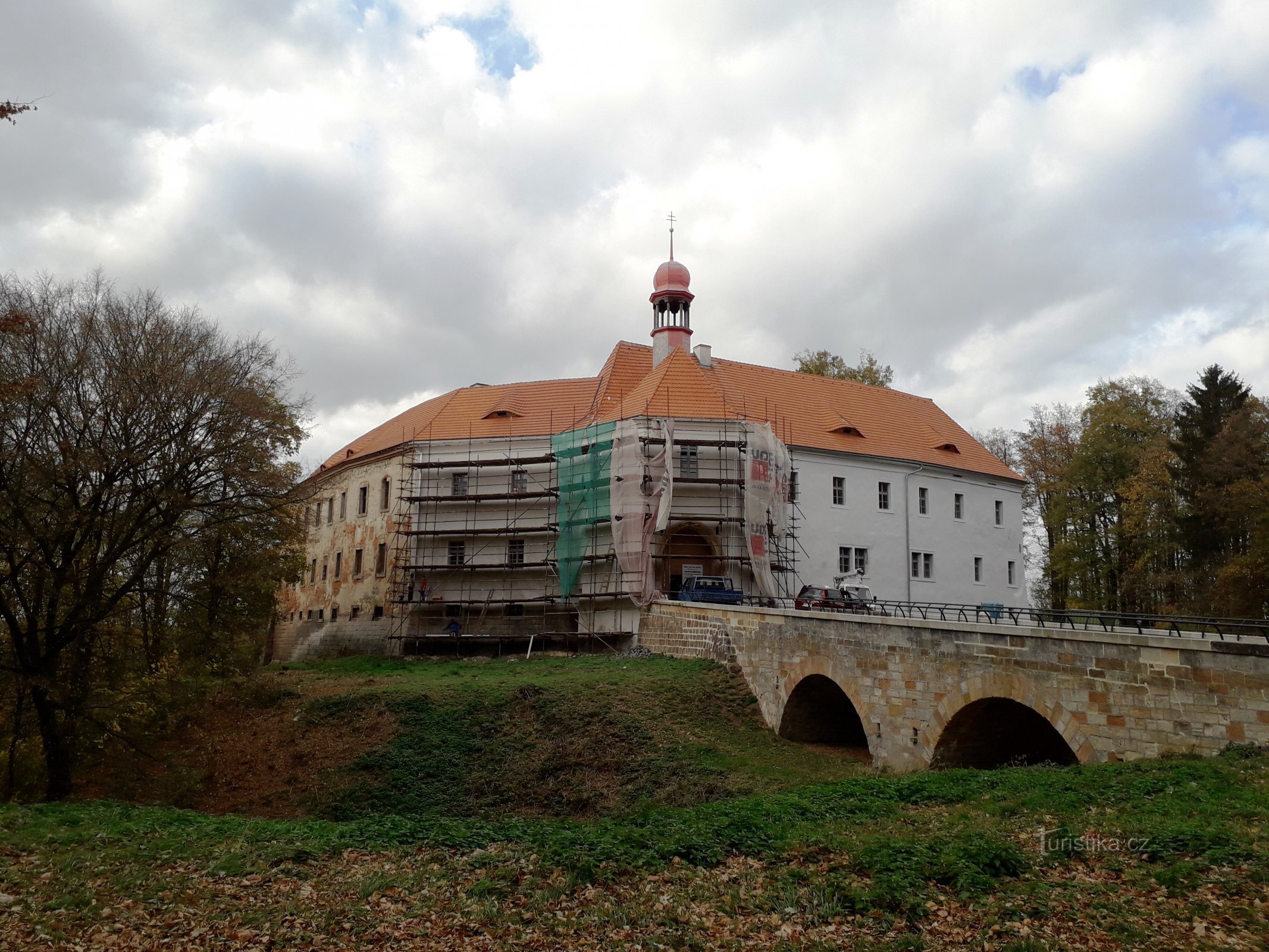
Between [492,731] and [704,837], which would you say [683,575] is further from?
[704,837]

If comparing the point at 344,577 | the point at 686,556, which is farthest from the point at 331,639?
the point at 686,556

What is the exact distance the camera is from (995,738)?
16.1m

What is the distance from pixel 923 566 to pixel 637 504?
13.3 meters

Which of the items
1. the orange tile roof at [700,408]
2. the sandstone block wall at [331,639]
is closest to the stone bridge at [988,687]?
the orange tile roof at [700,408]

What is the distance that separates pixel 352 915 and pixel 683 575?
23.4 metres

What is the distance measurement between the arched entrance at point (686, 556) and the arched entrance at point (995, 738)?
1531 centimetres

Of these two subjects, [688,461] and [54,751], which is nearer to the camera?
[54,751]

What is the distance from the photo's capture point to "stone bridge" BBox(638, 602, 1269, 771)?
456 inches

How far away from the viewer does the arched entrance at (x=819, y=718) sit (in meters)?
20.5

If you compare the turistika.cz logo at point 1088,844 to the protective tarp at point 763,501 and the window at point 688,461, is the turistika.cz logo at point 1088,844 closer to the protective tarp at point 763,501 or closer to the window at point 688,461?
the protective tarp at point 763,501

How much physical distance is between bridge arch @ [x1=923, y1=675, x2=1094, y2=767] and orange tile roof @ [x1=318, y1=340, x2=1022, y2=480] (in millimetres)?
17496

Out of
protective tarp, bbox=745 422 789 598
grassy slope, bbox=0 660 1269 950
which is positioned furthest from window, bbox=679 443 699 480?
grassy slope, bbox=0 660 1269 950

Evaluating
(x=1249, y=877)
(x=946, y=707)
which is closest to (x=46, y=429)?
(x=946, y=707)

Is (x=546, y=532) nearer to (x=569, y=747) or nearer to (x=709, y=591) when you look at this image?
(x=709, y=591)
